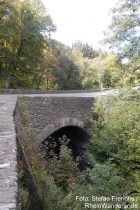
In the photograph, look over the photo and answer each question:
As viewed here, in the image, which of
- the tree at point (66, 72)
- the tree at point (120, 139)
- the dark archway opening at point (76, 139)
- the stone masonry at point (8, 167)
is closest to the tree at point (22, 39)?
the tree at point (66, 72)

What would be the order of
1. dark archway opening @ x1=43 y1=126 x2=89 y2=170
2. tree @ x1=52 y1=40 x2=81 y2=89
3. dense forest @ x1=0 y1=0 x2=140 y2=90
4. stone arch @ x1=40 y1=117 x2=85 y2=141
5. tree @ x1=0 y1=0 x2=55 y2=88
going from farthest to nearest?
tree @ x1=52 y1=40 x2=81 y2=89 → tree @ x1=0 y1=0 x2=55 y2=88 → dark archway opening @ x1=43 y1=126 x2=89 y2=170 → dense forest @ x1=0 y1=0 x2=140 y2=90 → stone arch @ x1=40 y1=117 x2=85 y2=141

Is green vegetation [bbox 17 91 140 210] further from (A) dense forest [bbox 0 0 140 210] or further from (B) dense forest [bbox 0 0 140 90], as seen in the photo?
(B) dense forest [bbox 0 0 140 90]

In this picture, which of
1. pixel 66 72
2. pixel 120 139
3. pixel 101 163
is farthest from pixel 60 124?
pixel 66 72

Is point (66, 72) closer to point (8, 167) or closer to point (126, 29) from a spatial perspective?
point (126, 29)

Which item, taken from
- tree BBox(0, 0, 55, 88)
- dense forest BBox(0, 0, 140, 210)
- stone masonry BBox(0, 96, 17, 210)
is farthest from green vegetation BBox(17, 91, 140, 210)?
tree BBox(0, 0, 55, 88)

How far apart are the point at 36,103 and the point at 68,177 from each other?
3297 millimetres

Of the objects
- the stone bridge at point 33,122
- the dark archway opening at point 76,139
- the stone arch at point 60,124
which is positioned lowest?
the dark archway opening at point 76,139

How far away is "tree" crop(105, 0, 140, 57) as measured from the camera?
42.9ft

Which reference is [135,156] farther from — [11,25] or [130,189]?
[11,25]

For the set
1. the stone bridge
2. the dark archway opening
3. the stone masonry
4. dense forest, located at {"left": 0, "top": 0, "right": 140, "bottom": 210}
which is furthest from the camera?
the dark archway opening

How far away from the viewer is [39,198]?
527 centimetres

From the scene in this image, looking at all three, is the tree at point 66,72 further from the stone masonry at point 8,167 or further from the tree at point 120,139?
the stone masonry at point 8,167

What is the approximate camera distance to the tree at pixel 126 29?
1308 cm

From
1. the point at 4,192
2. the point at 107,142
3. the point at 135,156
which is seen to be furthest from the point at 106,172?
the point at 4,192
